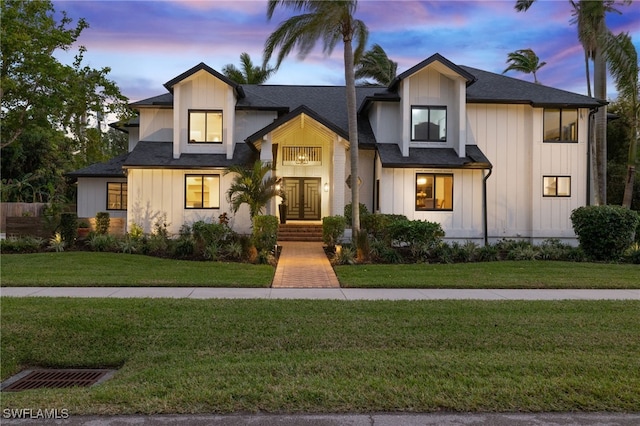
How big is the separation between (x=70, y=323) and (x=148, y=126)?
14597 mm

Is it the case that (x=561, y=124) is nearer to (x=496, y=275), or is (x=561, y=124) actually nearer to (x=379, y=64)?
(x=496, y=275)

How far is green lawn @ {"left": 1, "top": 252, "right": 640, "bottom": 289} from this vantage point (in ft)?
33.8

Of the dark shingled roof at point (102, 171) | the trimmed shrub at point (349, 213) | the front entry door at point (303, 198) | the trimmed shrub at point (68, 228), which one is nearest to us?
the trimmed shrub at point (68, 228)

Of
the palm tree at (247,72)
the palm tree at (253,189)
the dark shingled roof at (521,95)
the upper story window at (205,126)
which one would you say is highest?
the palm tree at (247,72)

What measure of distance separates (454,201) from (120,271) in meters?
12.6

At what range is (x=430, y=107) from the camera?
60.7 ft

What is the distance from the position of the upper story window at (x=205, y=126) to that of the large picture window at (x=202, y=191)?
1744 mm

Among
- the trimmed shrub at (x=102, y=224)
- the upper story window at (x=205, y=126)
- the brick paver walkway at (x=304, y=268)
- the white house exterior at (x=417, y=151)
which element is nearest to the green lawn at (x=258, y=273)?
the brick paver walkway at (x=304, y=268)

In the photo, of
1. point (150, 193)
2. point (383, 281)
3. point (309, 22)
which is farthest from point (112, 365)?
point (150, 193)

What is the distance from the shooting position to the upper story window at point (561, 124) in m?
18.5

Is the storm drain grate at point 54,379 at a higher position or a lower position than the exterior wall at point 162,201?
lower

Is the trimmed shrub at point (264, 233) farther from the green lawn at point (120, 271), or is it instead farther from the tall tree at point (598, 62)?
the tall tree at point (598, 62)

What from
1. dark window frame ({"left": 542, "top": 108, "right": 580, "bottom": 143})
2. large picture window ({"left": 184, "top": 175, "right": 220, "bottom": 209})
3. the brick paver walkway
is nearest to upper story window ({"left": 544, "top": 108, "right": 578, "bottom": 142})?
dark window frame ({"left": 542, "top": 108, "right": 580, "bottom": 143})

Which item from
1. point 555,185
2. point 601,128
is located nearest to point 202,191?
point 555,185
